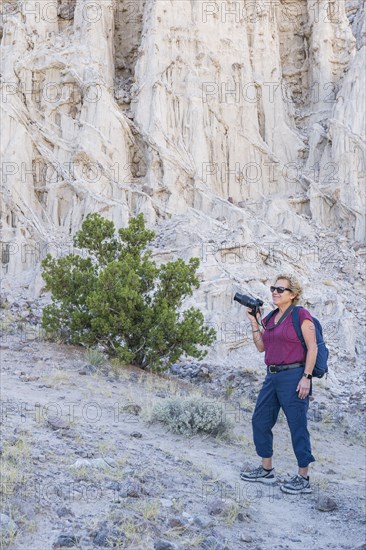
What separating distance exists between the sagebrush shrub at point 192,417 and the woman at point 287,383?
1327 millimetres

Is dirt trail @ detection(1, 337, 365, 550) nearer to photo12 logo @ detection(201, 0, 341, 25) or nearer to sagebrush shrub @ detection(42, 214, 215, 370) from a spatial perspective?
sagebrush shrub @ detection(42, 214, 215, 370)

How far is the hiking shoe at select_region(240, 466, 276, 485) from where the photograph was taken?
5.44 metres

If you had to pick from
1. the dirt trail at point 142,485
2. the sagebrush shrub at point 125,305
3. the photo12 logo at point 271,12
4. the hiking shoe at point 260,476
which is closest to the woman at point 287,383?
the hiking shoe at point 260,476

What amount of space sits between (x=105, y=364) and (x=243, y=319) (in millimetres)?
6999

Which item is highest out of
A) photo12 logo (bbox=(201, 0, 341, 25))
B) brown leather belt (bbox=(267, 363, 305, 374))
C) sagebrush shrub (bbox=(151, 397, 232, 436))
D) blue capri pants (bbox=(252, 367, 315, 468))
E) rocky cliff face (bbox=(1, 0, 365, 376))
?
photo12 logo (bbox=(201, 0, 341, 25))

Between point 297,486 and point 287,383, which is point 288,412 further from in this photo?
point 297,486

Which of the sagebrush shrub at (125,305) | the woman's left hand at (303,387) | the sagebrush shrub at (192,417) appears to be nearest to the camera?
the woman's left hand at (303,387)

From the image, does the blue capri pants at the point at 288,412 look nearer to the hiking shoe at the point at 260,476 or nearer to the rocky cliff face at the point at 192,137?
the hiking shoe at the point at 260,476

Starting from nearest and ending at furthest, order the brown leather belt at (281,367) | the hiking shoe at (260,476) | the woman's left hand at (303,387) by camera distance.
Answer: the woman's left hand at (303,387)
the brown leather belt at (281,367)
the hiking shoe at (260,476)

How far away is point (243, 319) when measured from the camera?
16.4m

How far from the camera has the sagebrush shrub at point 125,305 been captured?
1032cm

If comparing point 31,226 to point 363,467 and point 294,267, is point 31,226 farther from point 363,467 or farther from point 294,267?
point 363,467

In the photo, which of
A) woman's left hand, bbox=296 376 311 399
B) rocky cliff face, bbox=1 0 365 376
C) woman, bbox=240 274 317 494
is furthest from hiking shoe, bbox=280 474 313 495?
rocky cliff face, bbox=1 0 365 376

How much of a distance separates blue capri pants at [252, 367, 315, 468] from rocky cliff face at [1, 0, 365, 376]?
1187cm
